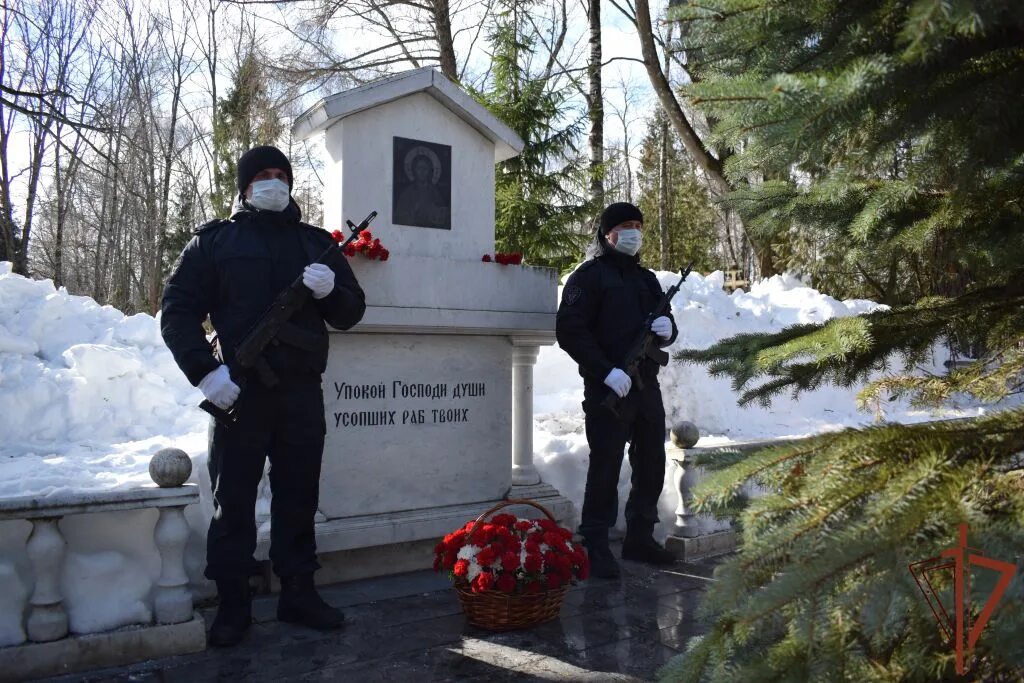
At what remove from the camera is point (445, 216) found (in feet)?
17.1

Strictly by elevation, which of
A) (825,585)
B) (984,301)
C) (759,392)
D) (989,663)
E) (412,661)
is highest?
(984,301)

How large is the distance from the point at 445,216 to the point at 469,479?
1639 mm

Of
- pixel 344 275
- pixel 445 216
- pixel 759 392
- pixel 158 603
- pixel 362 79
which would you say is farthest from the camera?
pixel 362 79

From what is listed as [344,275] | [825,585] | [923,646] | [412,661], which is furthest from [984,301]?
[344,275]

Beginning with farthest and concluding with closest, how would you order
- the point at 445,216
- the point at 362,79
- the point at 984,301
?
the point at 362,79, the point at 445,216, the point at 984,301

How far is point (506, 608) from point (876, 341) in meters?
2.33

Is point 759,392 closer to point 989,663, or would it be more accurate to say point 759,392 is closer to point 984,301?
point 984,301

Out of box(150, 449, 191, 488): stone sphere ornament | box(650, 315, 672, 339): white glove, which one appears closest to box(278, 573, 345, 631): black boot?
box(150, 449, 191, 488): stone sphere ornament

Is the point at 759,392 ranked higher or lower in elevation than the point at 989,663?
higher

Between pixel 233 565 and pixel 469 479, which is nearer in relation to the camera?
pixel 233 565

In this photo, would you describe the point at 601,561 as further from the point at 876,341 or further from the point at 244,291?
the point at 876,341

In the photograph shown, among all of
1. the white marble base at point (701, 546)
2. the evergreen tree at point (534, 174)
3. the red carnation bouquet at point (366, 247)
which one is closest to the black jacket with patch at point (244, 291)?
the red carnation bouquet at point (366, 247)

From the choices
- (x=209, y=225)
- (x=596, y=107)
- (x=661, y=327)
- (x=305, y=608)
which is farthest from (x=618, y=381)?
(x=596, y=107)

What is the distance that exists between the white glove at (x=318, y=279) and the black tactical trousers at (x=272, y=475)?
0.43 metres
